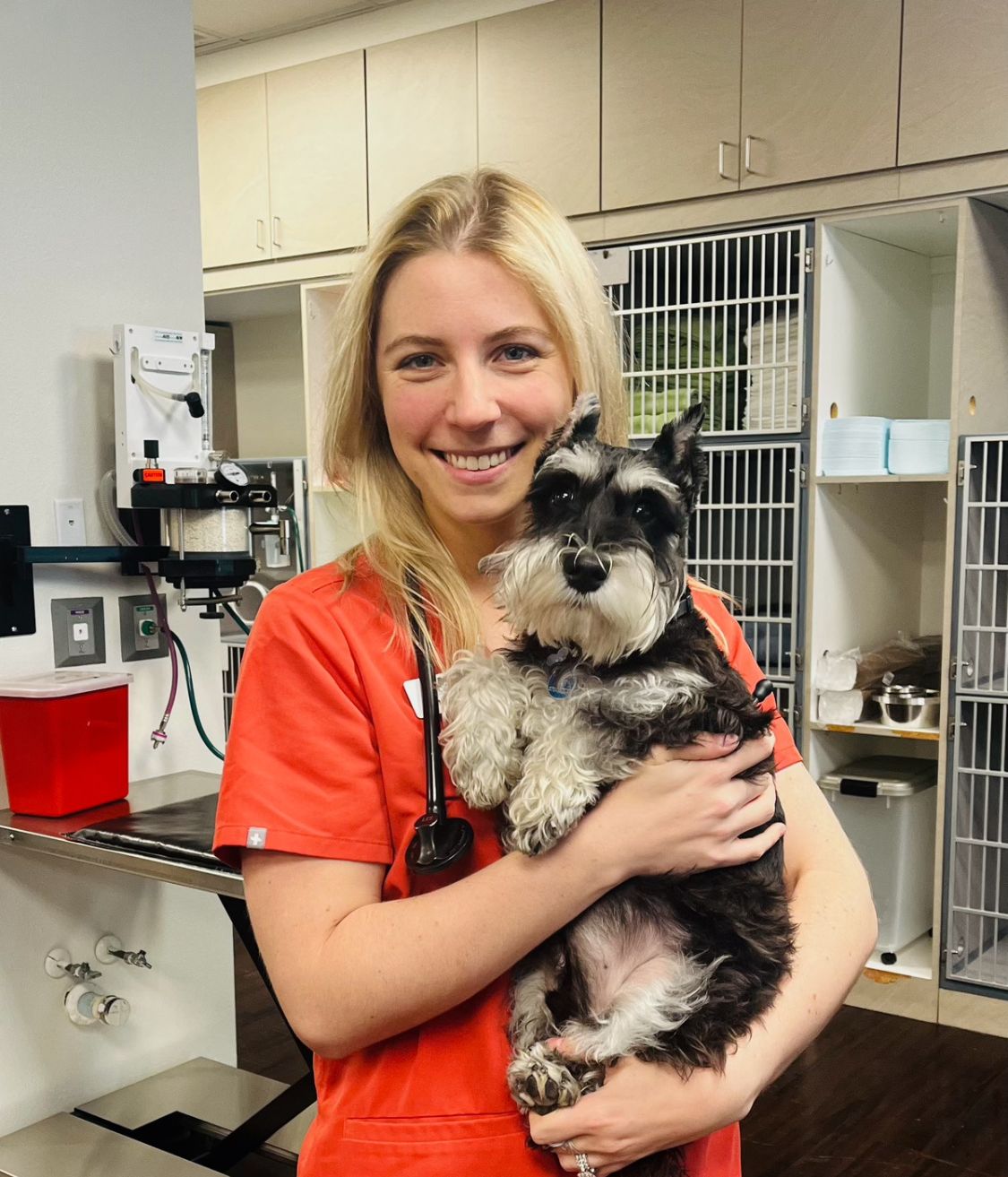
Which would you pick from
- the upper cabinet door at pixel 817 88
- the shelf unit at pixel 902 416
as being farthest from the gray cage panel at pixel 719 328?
the upper cabinet door at pixel 817 88

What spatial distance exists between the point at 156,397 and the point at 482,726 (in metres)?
1.64

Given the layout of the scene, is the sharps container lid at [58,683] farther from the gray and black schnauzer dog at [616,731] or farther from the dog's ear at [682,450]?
the dog's ear at [682,450]

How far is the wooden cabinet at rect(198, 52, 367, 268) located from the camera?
168 inches

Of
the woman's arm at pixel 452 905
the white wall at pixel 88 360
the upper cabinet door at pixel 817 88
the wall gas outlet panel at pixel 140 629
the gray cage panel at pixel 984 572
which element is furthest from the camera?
the gray cage panel at pixel 984 572

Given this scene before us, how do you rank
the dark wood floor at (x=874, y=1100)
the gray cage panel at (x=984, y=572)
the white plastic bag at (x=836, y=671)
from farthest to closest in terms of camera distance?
the white plastic bag at (x=836, y=671), the gray cage panel at (x=984, y=572), the dark wood floor at (x=874, y=1100)

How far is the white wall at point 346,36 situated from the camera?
13.2ft

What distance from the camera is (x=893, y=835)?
3.69 m

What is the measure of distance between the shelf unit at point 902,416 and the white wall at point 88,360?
1.95 meters

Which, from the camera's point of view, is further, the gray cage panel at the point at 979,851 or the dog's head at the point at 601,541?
the gray cage panel at the point at 979,851

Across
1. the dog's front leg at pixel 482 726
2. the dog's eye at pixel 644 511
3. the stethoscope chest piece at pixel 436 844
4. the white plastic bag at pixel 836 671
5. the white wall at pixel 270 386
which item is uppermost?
the white wall at pixel 270 386

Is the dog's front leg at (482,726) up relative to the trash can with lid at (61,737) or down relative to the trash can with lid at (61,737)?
up

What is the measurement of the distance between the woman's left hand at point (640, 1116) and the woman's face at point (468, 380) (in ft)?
1.93

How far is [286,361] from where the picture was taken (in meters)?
5.27

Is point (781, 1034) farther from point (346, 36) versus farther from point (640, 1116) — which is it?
point (346, 36)
